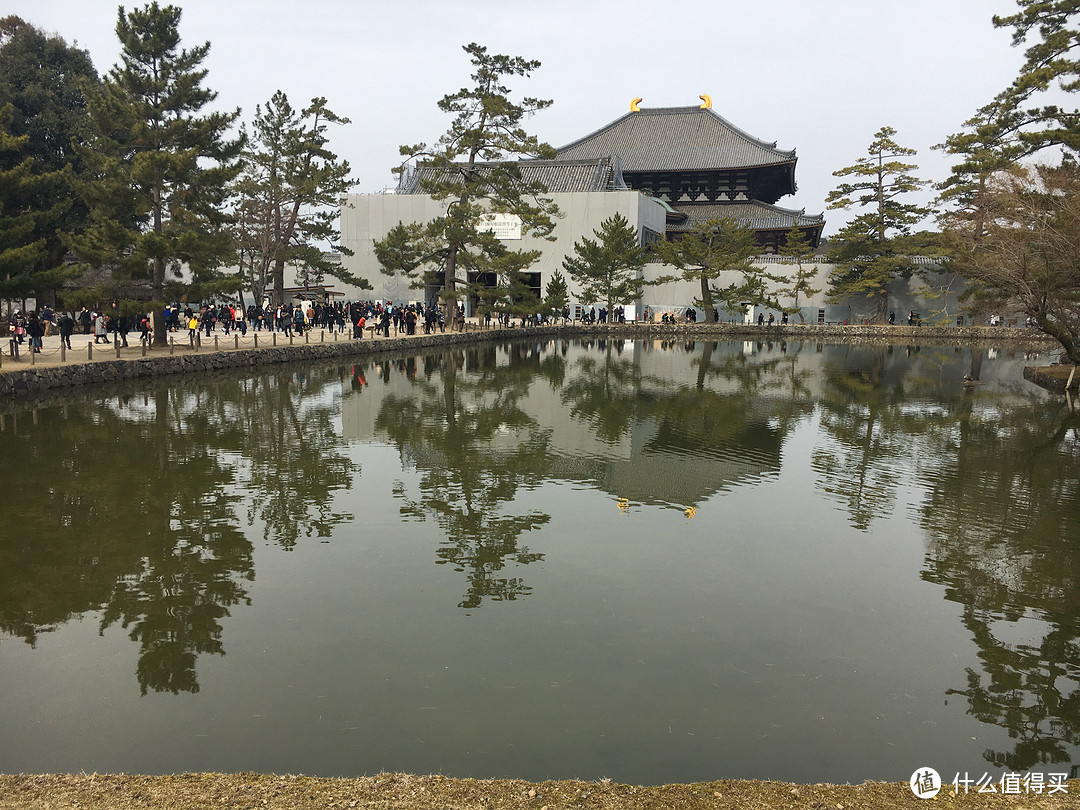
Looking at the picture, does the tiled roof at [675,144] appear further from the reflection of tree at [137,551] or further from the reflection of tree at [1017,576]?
the reflection of tree at [137,551]

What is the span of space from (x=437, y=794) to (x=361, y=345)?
26560mm

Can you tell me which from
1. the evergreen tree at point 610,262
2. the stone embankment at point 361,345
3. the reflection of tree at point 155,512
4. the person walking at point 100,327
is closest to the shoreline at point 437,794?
the reflection of tree at point 155,512

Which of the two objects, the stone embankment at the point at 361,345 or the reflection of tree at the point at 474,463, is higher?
the stone embankment at the point at 361,345

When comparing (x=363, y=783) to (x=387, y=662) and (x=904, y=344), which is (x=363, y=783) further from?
(x=904, y=344)

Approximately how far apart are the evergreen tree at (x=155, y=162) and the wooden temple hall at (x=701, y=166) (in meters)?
32.8

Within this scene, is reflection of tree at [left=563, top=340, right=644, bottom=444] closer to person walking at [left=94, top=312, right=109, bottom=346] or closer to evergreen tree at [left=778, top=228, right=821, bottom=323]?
person walking at [left=94, top=312, right=109, bottom=346]

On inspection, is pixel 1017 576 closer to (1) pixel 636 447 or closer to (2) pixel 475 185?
(1) pixel 636 447

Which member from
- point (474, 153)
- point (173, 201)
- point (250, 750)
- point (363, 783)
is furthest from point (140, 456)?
point (474, 153)

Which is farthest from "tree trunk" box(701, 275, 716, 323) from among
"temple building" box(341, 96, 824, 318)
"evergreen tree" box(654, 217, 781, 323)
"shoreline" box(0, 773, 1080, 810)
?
"shoreline" box(0, 773, 1080, 810)

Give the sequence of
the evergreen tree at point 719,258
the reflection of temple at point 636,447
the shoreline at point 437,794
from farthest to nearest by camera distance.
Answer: the evergreen tree at point 719,258 → the reflection of temple at point 636,447 → the shoreline at point 437,794

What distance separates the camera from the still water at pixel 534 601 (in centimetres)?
436

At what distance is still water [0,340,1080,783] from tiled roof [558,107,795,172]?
43855 millimetres

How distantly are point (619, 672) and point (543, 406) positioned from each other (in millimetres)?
11858

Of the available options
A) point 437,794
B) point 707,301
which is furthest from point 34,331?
point 707,301
